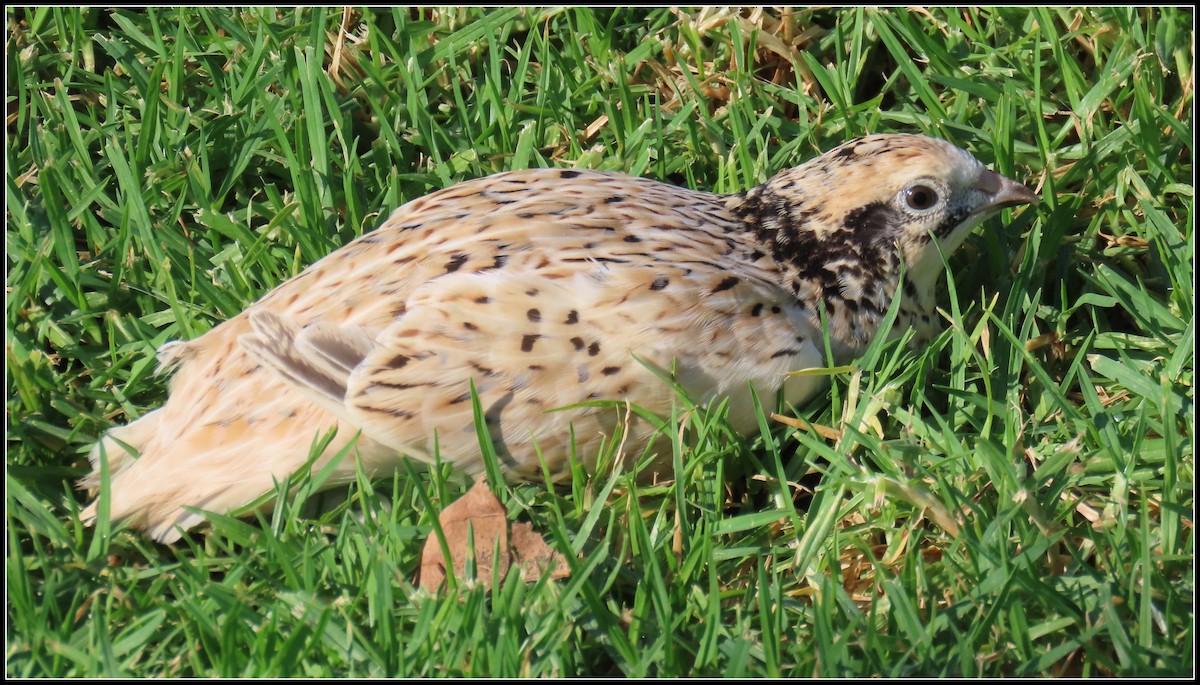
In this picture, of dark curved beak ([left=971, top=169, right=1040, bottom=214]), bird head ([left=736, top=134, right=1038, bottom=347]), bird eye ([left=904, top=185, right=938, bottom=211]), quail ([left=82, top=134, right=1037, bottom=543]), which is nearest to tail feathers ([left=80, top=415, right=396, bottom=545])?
quail ([left=82, top=134, right=1037, bottom=543])

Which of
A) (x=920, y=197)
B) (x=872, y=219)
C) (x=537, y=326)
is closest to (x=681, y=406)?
(x=537, y=326)

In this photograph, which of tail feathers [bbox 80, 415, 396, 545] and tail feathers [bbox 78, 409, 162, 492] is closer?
tail feathers [bbox 80, 415, 396, 545]

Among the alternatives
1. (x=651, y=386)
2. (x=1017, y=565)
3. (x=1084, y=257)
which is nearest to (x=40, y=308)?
(x=651, y=386)

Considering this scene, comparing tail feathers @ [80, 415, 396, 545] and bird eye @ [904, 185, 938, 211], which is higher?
bird eye @ [904, 185, 938, 211]

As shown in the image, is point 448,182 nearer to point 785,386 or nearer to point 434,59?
point 434,59

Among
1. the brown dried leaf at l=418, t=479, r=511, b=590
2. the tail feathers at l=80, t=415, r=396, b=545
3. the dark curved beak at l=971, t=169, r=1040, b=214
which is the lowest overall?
the brown dried leaf at l=418, t=479, r=511, b=590

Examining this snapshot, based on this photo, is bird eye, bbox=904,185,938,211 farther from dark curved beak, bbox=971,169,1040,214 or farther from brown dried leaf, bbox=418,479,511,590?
brown dried leaf, bbox=418,479,511,590

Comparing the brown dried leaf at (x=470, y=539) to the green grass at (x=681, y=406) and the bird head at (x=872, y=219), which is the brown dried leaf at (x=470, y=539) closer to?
the green grass at (x=681, y=406)

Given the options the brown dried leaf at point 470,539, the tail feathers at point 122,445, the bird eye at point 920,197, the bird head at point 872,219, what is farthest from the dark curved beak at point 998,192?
the tail feathers at point 122,445
